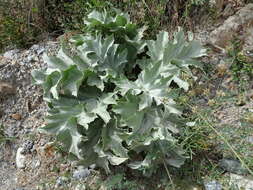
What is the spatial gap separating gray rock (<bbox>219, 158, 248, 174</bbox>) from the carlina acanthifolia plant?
24 centimetres

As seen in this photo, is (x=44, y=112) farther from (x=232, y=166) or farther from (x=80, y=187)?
(x=232, y=166)

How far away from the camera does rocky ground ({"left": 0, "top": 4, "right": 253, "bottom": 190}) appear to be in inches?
84.2

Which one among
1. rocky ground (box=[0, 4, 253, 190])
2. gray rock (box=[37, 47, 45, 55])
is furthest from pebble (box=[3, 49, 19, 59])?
gray rock (box=[37, 47, 45, 55])

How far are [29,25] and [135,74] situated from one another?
4.01 ft

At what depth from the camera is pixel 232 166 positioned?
2.07 metres

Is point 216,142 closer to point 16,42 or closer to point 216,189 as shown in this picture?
point 216,189

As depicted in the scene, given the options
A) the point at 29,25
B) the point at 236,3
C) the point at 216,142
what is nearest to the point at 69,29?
the point at 29,25

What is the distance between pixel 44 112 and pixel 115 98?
0.83 m

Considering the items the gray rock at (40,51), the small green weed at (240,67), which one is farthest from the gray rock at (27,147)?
the small green weed at (240,67)

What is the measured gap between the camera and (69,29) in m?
3.16

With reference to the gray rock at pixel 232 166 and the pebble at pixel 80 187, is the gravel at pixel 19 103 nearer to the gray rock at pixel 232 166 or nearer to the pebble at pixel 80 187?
the pebble at pixel 80 187

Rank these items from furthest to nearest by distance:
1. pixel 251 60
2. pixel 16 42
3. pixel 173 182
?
1. pixel 16 42
2. pixel 251 60
3. pixel 173 182

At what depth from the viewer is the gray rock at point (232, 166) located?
203 cm

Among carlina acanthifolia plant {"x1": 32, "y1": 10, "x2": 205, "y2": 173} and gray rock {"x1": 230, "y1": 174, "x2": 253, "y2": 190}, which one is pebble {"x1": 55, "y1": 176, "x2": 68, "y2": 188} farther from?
gray rock {"x1": 230, "y1": 174, "x2": 253, "y2": 190}
